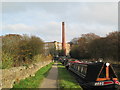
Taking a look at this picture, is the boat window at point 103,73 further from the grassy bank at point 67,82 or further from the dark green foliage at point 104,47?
the dark green foliage at point 104,47

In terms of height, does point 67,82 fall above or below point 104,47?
below

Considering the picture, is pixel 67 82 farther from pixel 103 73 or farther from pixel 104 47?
pixel 104 47

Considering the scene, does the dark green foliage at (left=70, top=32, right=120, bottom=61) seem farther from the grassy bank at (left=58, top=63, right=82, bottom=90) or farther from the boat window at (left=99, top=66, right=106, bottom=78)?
the boat window at (left=99, top=66, right=106, bottom=78)

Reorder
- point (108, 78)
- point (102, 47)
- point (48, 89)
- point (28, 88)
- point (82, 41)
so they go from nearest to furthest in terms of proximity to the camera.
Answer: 1. point (28, 88)
2. point (48, 89)
3. point (108, 78)
4. point (102, 47)
5. point (82, 41)

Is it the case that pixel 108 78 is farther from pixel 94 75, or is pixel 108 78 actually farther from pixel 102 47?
pixel 102 47

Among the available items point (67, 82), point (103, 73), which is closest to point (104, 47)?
point (67, 82)

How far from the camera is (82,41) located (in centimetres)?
5894

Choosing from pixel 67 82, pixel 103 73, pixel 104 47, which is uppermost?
pixel 104 47

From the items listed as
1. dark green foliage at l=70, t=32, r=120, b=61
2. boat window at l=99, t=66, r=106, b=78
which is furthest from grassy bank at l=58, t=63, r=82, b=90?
dark green foliage at l=70, t=32, r=120, b=61

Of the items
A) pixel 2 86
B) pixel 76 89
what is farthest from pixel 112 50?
pixel 2 86

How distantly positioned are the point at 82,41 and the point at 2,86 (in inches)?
2076

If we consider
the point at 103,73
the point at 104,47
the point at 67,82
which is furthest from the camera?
the point at 104,47

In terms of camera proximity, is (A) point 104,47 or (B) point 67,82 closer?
(B) point 67,82

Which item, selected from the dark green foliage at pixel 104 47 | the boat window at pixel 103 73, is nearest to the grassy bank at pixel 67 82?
the boat window at pixel 103 73
